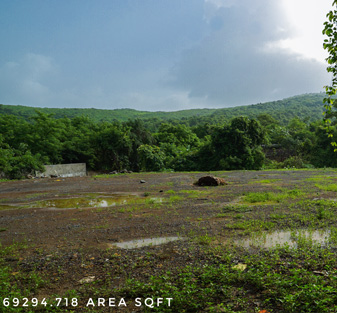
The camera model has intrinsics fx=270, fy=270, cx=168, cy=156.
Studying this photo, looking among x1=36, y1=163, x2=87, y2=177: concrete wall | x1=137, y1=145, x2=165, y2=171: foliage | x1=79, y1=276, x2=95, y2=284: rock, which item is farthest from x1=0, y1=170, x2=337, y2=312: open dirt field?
x1=137, y1=145, x2=165, y2=171: foliage

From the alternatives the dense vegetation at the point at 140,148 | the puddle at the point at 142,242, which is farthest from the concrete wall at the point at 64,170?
the puddle at the point at 142,242

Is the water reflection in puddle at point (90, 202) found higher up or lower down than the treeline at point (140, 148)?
lower down

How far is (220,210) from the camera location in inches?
323

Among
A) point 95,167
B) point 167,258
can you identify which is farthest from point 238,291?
point 95,167

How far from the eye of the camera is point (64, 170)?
31234mm

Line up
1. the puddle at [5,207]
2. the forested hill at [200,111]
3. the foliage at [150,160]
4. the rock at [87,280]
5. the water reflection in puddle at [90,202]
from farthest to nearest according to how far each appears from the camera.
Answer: the forested hill at [200,111] < the foliage at [150,160] < the puddle at [5,207] < the water reflection in puddle at [90,202] < the rock at [87,280]

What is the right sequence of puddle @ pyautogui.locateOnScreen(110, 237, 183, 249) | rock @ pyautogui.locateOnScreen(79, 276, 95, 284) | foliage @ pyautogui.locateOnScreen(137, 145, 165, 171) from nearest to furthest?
1. rock @ pyautogui.locateOnScreen(79, 276, 95, 284)
2. puddle @ pyautogui.locateOnScreen(110, 237, 183, 249)
3. foliage @ pyautogui.locateOnScreen(137, 145, 165, 171)

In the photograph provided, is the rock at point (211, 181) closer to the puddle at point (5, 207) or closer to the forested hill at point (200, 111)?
the puddle at point (5, 207)

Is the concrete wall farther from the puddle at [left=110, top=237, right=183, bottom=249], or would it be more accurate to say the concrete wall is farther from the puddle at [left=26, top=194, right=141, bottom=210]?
the puddle at [left=110, top=237, right=183, bottom=249]

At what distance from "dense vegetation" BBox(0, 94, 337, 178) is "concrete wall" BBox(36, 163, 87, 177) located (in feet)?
3.48

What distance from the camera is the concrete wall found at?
28922 mm

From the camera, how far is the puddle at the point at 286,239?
488cm

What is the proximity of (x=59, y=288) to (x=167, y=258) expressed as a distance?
1666mm

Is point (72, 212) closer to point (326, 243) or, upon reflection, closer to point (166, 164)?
point (326, 243)
